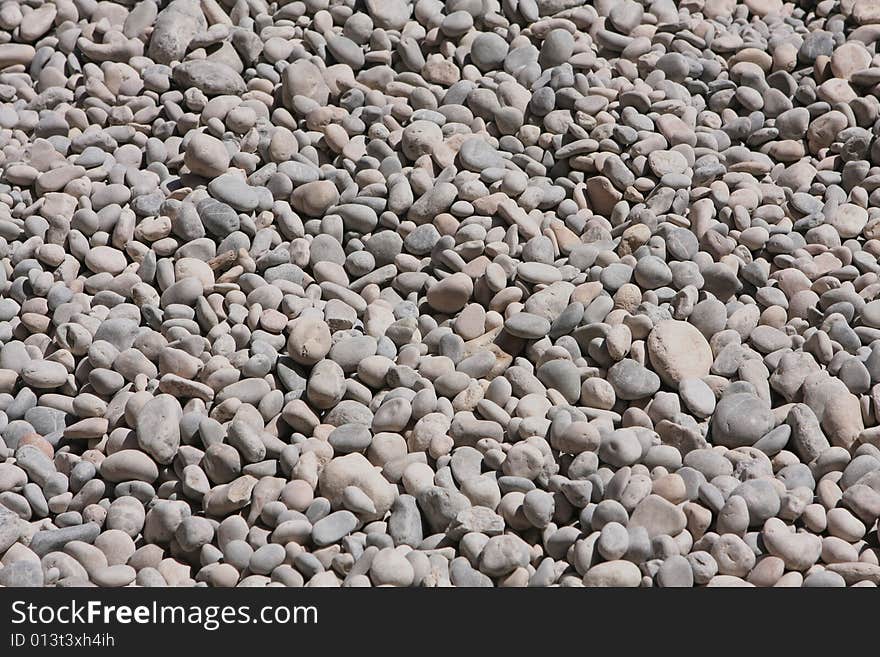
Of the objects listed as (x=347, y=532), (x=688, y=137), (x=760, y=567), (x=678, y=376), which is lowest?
(x=760, y=567)

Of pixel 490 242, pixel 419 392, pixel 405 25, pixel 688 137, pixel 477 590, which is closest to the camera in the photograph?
pixel 477 590

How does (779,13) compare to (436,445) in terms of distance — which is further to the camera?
(779,13)

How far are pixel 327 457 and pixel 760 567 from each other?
676 millimetres

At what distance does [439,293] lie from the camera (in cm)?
192

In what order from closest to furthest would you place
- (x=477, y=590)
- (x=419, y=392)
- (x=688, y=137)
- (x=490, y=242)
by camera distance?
(x=477, y=590) < (x=419, y=392) < (x=490, y=242) < (x=688, y=137)

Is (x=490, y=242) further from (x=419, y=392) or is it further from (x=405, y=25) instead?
(x=405, y=25)

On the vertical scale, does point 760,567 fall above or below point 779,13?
below

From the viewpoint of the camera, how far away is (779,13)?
256cm

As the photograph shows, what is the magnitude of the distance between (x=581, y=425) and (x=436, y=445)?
0.76ft

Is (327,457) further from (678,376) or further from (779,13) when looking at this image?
(779,13)

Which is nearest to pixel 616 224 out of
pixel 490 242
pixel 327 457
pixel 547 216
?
pixel 547 216

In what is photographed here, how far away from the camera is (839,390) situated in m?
1.71

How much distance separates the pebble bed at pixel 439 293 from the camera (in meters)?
1.57

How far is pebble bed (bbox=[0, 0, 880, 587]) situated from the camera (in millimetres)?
1565
